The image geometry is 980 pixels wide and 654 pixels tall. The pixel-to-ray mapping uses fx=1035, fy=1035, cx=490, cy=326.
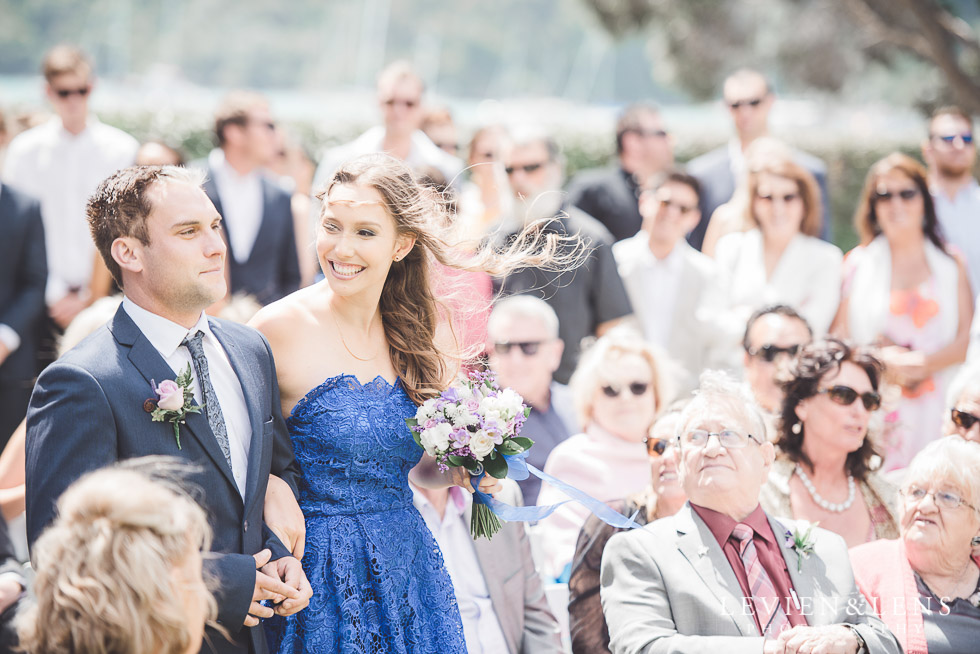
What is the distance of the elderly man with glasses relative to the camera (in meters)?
3.28

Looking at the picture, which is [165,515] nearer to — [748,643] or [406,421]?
[406,421]

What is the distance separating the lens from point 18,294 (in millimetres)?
6004

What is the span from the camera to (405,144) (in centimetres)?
753

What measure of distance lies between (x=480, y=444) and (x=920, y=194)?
4167mm

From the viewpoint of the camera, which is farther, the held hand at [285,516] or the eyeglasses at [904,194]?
the eyeglasses at [904,194]

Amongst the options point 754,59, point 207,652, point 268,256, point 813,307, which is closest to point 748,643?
point 207,652

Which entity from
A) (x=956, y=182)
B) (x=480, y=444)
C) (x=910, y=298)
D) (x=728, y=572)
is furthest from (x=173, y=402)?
(x=956, y=182)

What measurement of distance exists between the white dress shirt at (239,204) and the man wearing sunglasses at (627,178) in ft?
7.44

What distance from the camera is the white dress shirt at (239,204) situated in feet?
22.6

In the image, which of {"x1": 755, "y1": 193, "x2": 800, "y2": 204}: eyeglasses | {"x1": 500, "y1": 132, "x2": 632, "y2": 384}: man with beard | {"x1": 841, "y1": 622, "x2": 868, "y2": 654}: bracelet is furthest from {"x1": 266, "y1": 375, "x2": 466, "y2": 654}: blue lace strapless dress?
{"x1": 755, "y1": 193, "x2": 800, "y2": 204}: eyeglasses

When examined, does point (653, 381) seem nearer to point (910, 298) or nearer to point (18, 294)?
point (910, 298)

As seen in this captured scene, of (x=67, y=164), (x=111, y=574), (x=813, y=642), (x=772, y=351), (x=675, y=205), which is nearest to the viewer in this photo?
(x=111, y=574)

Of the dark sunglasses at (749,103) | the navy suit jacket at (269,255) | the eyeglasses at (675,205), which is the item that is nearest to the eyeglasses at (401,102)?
the navy suit jacket at (269,255)

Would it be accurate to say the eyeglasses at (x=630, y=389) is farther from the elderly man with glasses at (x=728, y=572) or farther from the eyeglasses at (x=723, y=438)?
the eyeglasses at (x=723, y=438)
